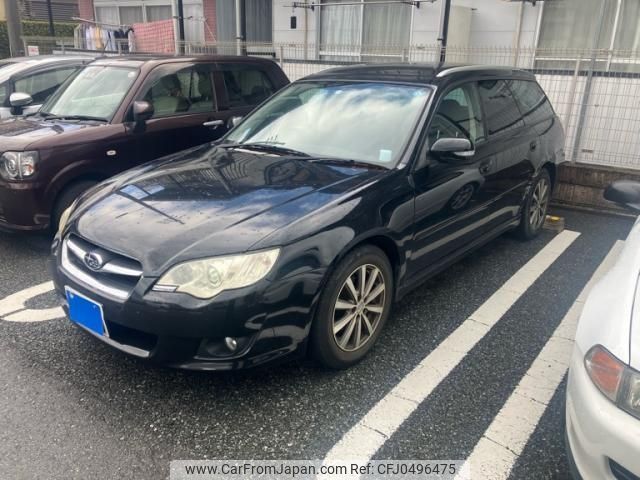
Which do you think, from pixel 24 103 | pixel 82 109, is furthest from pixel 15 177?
pixel 24 103

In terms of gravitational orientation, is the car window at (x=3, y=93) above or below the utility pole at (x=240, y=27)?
below

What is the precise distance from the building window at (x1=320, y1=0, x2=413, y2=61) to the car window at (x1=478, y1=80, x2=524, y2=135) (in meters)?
5.23

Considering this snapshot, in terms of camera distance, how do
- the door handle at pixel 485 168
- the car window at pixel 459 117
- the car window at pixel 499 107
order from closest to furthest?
the car window at pixel 459 117, the door handle at pixel 485 168, the car window at pixel 499 107

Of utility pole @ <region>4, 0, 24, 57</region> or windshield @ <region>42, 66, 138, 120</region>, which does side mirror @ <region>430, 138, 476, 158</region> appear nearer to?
windshield @ <region>42, 66, 138, 120</region>

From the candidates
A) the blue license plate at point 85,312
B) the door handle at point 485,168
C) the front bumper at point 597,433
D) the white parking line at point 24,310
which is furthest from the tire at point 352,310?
the white parking line at point 24,310

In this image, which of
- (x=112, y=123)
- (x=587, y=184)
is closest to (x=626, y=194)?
(x=587, y=184)

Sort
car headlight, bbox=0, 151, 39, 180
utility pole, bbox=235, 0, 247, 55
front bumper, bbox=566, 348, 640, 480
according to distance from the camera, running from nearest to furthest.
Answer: front bumper, bbox=566, 348, 640, 480, car headlight, bbox=0, 151, 39, 180, utility pole, bbox=235, 0, 247, 55

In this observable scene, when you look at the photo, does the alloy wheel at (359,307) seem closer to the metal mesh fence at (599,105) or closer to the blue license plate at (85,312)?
the blue license plate at (85,312)

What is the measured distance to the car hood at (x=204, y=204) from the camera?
8.03ft

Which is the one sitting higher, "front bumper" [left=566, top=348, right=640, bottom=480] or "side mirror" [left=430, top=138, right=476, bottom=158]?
"side mirror" [left=430, top=138, right=476, bottom=158]

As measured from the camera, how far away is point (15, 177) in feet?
14.0

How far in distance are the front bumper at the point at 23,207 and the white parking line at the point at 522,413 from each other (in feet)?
12.5

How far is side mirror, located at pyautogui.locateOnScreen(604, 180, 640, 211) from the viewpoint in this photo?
3018 mm

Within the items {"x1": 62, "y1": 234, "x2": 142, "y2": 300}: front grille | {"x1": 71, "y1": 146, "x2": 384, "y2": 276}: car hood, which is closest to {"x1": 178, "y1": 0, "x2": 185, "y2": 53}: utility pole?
{"x1": 71, "y1": 146, "x2": 384, "y2": 276}: car hood
